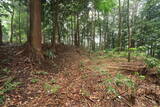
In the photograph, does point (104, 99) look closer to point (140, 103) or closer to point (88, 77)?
point (140, 103)

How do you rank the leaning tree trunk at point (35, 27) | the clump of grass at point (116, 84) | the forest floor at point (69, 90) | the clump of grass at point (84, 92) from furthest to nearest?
the leaning tree trunk at point (35, 27) < the clump of grass at point (116, 84) < the clump of grass at point (84, 92) < the forest floor at point (69, 90)

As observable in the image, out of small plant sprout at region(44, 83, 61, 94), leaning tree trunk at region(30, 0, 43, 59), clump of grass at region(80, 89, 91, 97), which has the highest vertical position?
leaning tree trunk at region(30, 0, 43, 59)

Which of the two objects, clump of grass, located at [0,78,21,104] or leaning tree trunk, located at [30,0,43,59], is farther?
leaning tree trunk, located at [30,0,43,59]

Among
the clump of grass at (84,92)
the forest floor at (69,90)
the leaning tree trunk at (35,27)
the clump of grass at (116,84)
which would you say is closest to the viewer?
the forest floor at (69,90)

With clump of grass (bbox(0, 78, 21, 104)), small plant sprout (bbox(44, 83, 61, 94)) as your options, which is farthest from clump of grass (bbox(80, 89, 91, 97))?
clump of grass (bbox(0, 78, 21, 104))

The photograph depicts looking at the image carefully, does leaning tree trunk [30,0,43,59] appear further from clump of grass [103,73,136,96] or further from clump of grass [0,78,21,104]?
clump of grass [103,73,136,96]

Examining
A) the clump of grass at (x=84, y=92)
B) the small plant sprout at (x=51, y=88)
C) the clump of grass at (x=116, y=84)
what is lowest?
the clump of grass at (x=84, y=92)

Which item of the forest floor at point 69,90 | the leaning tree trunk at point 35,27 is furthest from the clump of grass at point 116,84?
the leaning tree trunk at point 35,27

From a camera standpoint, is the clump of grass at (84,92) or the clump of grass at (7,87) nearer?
the clump of grass at (7,87)

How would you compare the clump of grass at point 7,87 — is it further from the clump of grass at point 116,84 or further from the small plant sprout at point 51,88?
the clump of grass at point 116,84

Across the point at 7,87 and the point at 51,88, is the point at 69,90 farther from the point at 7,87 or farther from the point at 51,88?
the point at 7,87

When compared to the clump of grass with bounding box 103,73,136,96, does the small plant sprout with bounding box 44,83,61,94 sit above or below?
below

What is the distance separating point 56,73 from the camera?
548 cm

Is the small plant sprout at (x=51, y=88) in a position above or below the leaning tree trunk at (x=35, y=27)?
below
